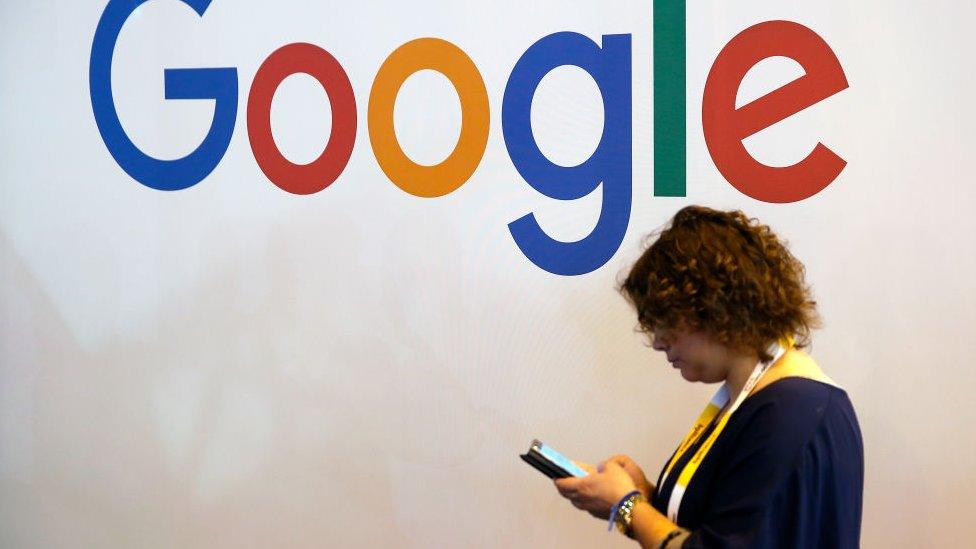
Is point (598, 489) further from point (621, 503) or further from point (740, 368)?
point (740, 368)

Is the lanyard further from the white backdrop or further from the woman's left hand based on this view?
the white backdrop

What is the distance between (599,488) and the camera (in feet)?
6.37

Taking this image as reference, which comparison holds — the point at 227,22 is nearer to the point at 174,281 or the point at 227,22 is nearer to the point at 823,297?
the point at 174,281

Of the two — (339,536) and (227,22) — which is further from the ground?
(227,22)

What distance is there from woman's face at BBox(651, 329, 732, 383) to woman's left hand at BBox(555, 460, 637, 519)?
22 cm

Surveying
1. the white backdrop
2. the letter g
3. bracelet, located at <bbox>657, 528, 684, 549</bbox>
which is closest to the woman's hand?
bracelet, located at <bbox>657, 528, 684, 549</bbox>

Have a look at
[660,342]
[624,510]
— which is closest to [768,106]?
[660,342]

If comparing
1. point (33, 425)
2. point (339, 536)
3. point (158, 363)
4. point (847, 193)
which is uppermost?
point (847, 193)

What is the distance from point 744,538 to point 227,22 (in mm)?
2229

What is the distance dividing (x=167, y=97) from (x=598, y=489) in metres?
1.99

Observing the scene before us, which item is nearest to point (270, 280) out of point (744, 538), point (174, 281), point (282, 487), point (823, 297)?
point (174, 281)

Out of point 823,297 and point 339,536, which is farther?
point 339,536

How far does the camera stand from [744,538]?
1.69m

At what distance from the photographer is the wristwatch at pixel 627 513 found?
189 cm
